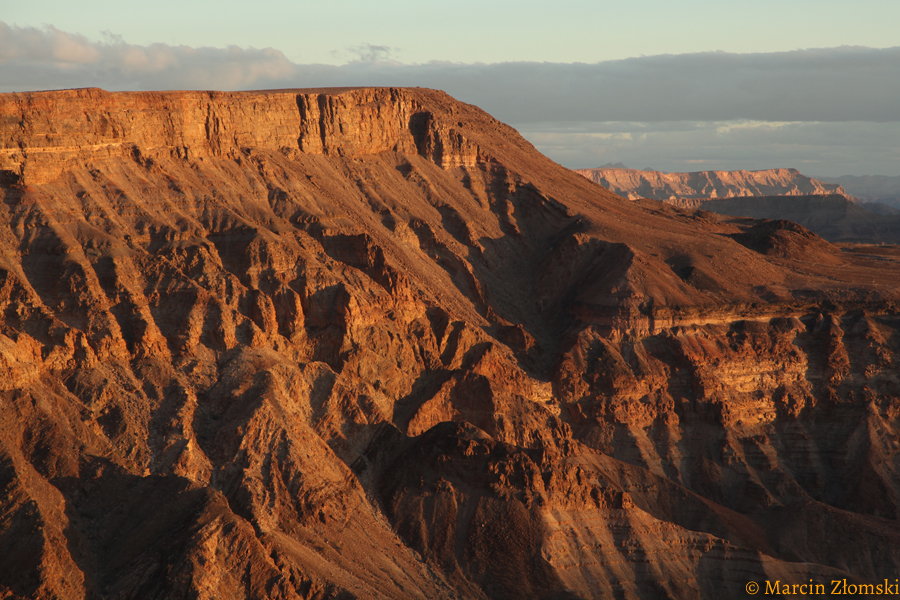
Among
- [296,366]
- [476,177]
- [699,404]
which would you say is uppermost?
[476,177]

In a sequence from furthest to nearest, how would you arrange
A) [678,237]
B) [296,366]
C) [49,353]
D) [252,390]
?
1. [678,237]
2. [296,366]
3. [252,390]
4. [49,353]

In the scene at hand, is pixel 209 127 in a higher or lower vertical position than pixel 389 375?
higher

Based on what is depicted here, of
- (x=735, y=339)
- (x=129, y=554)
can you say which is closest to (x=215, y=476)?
(x=129, y=554)

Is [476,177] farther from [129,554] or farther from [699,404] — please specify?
[129,554]

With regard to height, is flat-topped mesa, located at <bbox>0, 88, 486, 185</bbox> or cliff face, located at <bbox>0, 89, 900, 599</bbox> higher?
flat-topped mesa, located at <bbox>0, 88, 486, 185</bbox>

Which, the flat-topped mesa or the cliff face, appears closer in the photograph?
the cliff face
